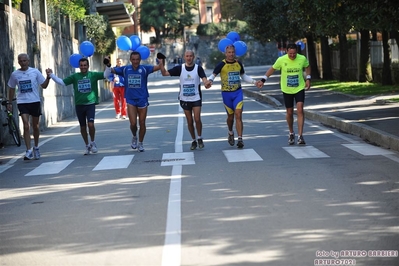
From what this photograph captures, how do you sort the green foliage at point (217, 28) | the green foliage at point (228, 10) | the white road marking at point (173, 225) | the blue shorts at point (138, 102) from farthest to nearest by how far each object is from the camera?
the green foliage at point (228, 10) → the green foliage at point (217, 28) → the blue shorts at point (138, 102) → the white road marking at point (173, 225)

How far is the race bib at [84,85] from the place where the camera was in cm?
1634

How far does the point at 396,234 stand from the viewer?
745cm

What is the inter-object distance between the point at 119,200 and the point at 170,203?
788 millimetres

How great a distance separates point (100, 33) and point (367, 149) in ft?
105

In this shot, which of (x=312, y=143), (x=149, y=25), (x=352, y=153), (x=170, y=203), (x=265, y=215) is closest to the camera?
(x=265, y=215)

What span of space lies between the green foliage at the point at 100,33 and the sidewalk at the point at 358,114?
13774 millimetres

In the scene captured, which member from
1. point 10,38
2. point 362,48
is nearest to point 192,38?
point 362,48

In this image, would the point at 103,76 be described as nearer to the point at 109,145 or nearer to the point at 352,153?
the point at 109,145

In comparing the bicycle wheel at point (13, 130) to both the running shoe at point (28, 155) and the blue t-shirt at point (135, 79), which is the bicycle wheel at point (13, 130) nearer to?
the running shoe at point (28, 155)

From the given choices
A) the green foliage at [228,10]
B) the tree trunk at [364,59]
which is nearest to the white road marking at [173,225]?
the tree trunk at [364,59]

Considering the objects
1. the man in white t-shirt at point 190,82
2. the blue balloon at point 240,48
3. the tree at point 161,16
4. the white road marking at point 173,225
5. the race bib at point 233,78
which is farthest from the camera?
the tree at point 161,16

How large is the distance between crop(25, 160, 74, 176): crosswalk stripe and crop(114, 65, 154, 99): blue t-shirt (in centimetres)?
176

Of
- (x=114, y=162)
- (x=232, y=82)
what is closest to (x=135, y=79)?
(x=232, y=82)

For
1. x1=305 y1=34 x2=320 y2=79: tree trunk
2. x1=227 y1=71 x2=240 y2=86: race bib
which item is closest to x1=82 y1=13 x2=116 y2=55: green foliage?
x1=305 y1=34 x2=320 y2=79: tree trunk
